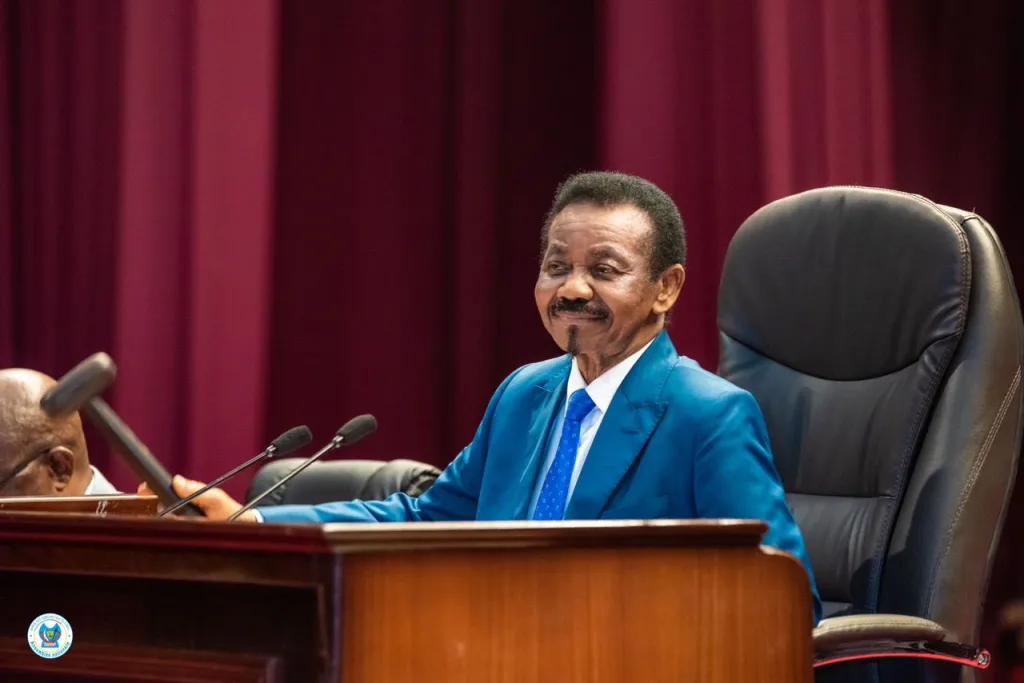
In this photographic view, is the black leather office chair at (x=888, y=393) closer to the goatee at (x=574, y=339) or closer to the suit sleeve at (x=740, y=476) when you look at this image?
the suit sleeve at (x=740, y=476)

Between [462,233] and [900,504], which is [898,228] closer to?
[900,504]

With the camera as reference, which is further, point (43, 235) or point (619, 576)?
point (43, 235)

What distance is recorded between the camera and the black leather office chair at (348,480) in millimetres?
2412

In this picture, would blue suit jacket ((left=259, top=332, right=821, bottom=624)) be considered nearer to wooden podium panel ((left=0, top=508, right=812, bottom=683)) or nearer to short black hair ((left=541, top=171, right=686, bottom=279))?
short black hair ((left=541, top=171, right=686, bottom=279))

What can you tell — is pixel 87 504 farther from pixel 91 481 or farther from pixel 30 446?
pixel 91 481

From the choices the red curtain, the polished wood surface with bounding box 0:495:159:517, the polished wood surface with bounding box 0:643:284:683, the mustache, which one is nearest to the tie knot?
the mustache

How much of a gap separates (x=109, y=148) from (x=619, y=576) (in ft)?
8.29

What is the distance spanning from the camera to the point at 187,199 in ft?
10.1

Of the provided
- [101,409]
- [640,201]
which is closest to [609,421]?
[640,201]

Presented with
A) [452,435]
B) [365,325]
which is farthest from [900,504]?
[365,325]

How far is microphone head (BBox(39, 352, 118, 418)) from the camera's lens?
1.34 m

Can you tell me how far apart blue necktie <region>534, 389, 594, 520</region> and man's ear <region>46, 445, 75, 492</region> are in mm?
979

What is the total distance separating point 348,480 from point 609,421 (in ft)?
3.29

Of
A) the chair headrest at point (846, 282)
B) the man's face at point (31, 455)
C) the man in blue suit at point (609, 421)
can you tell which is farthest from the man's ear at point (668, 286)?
the man's face at point (31, 455)
